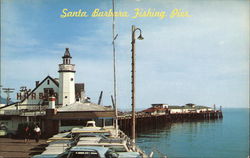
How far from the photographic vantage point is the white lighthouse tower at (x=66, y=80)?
41781mm

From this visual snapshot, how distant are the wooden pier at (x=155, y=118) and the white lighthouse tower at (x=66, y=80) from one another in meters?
18.6

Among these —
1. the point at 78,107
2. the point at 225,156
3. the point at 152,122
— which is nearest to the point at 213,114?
the point at 152,122

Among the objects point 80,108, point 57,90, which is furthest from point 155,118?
point 80,108

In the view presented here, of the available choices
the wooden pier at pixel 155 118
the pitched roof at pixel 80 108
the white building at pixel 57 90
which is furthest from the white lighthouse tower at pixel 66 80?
the wooden pier at pixel 155 118

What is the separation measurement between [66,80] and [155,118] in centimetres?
4367

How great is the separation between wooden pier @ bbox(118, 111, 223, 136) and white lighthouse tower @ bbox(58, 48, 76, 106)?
1865 cm

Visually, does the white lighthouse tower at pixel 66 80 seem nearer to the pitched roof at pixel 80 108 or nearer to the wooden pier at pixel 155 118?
the pitched roof at pixel 80 108

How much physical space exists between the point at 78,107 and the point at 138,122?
43589 millimetres

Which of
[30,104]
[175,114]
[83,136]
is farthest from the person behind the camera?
[175,114]

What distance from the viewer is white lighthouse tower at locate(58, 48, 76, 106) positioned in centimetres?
4178

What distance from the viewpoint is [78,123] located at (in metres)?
27.8

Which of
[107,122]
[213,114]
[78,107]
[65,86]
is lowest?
[213,114]

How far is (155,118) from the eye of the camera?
79125mm

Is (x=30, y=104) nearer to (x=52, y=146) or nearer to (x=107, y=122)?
(x=107, y=122)
